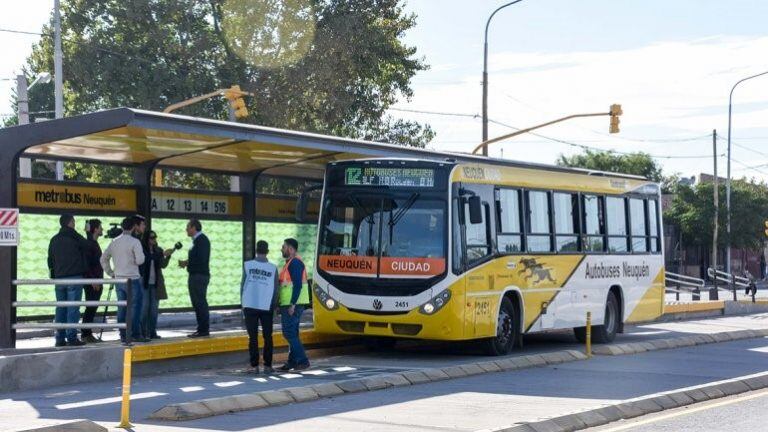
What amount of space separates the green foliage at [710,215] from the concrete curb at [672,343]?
50840 mm

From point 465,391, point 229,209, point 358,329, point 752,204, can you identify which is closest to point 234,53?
point 229,209

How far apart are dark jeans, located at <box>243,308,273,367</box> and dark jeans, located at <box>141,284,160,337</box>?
2.05 m

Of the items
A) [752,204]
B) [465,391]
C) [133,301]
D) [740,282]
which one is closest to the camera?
[465,391]

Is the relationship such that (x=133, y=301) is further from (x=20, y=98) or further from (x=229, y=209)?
(x=20, y=98)

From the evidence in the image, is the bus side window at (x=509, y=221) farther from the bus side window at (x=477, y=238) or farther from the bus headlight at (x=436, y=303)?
the bus headlight at (x=436, y=303)

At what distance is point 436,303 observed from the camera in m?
19.1

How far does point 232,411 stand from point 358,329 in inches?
255

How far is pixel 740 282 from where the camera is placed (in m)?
64.2

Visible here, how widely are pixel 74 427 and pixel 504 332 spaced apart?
34.2 ft

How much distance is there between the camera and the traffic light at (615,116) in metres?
38.7

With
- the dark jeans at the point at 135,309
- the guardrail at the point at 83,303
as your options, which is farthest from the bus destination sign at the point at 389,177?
the guardrail at the point at 83,303

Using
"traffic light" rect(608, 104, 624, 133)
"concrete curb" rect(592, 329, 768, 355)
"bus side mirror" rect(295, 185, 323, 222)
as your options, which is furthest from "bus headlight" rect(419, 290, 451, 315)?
"traffic light" rect(608, 104, 624, 133)

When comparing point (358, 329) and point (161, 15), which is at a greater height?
point (161, 15)

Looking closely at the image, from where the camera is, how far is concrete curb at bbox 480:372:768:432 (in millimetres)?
12205
